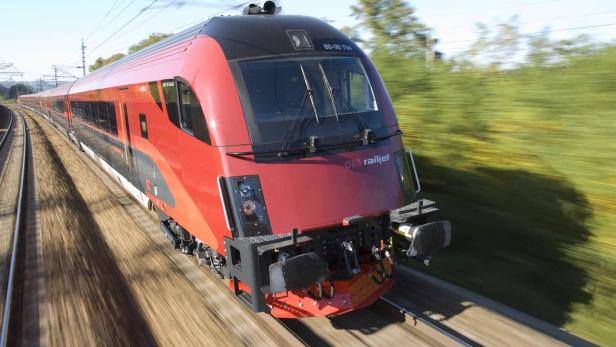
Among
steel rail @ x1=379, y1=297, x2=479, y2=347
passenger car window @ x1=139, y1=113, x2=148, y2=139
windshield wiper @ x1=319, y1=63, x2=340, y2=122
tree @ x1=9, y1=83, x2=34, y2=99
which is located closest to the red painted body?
steel rail @ x1=379, y1=297, x2=479, y2=347

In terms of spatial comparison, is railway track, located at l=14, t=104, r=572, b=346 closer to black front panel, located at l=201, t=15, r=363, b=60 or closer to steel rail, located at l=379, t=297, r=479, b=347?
steel rail, located at l=379, t=297, r=479, b=347

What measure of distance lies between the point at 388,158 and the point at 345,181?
69 cm

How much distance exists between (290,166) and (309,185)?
27 centimetres

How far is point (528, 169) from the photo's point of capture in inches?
227

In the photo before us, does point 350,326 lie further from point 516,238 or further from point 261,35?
point 261,35

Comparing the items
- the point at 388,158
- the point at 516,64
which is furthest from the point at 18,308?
the point at 516,64

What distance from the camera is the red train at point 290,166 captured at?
4516 millimetres

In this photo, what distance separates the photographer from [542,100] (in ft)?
18.4

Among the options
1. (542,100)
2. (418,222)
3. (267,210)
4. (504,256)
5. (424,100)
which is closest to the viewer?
(267,210)

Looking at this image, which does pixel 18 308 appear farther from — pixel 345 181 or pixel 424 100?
pixel 424 100

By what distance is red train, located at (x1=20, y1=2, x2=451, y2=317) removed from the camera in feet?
14.8

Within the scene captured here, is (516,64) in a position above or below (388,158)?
above

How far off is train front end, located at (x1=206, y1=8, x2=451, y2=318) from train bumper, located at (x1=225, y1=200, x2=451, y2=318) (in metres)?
0.01

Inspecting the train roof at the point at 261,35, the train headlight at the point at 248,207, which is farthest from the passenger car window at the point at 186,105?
the train headlight at the point at 248,207
